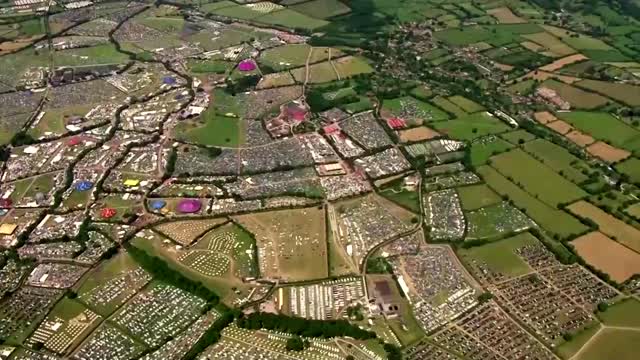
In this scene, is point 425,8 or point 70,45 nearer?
point 70,45

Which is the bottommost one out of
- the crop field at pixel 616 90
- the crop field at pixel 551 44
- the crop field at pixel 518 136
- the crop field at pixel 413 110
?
the crop field at pixel 518 136

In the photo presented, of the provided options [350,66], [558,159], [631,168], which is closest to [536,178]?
[558,159]

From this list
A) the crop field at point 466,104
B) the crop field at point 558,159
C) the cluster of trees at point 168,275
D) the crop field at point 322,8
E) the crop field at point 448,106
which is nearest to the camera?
the cluster of trees at point 168,275

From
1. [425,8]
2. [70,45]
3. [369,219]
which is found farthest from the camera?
[425,8]

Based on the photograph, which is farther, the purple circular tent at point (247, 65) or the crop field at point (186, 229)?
the purple circular tent at point (247, 65)

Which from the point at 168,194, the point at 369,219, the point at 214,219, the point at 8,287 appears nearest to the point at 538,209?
the point at 369,219

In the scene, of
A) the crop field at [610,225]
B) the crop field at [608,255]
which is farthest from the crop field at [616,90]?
the crop field at [608,255]

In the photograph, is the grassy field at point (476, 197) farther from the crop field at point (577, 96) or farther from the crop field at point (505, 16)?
the crop field at point (505, 16)

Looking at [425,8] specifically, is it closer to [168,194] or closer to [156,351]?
[168,194]

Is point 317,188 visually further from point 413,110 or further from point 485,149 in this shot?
point 413,110
